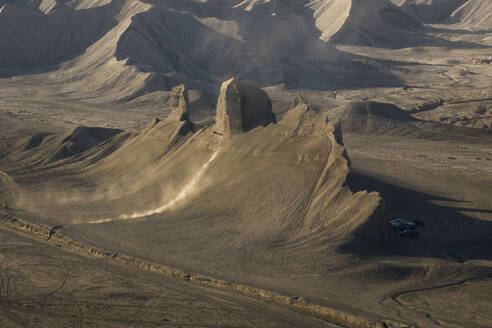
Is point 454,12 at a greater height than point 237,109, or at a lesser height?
lesser

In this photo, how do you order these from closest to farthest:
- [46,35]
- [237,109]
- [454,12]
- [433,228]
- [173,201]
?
[433,228] → [173,201] → [237,109] → [46,35] → [454,12]

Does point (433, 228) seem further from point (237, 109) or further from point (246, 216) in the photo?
point (237, 109)

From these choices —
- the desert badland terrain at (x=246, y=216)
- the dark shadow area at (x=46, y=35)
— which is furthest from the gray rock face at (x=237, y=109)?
the dark shadow area at (x=46, y=35)

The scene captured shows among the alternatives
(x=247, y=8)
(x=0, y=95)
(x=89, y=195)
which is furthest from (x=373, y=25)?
(x=89, y=195)

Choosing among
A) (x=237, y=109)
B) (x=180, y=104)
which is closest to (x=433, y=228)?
(x=237, y=109)

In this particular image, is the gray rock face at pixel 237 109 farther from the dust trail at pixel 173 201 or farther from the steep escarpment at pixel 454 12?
the steep escarpment at pixel 454 12

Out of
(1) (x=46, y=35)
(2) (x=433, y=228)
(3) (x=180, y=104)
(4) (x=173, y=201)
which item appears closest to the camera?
(2) (x=433, y=228)

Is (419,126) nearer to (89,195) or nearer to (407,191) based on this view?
(407,191)

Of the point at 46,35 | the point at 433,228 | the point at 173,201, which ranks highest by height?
the point at 46,35
